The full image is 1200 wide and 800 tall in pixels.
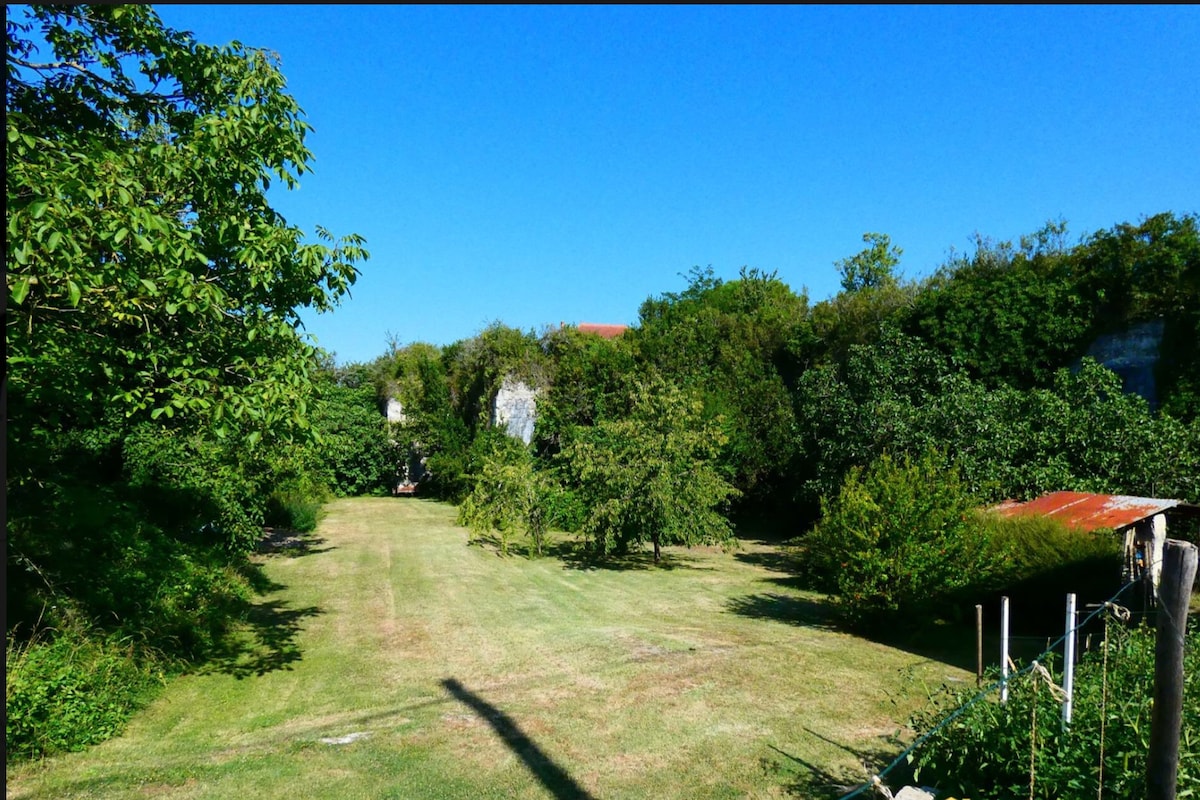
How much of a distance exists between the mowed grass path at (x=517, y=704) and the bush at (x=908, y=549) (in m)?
0.80

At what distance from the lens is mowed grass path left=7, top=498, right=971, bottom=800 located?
633 cm

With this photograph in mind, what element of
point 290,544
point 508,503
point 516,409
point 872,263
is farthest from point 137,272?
point 872,263

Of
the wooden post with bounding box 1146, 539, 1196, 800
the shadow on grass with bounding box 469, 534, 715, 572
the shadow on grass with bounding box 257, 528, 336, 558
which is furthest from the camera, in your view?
the shadow on grass with bounding box 257, 528, 336, 558

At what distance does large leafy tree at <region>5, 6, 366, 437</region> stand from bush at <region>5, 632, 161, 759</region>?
7.42 ft

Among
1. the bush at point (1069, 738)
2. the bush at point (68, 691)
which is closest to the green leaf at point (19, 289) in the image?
the bush at point (68, 691)

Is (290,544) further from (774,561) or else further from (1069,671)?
(1069,671)

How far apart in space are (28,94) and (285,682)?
22.4 ft

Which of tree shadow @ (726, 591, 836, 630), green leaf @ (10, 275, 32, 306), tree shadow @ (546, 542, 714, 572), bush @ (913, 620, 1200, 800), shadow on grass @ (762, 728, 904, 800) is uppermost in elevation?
green leaf @ (10, 275, 32, 306)

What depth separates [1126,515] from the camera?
11.1m

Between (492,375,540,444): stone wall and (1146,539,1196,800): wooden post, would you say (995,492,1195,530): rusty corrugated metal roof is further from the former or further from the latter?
(492,375,540,444): stone wall

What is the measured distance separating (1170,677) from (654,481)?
47.2ft

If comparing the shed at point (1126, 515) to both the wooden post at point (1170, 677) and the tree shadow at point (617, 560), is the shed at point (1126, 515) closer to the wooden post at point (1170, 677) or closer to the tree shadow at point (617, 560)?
the tree shadow at point (617, 560)

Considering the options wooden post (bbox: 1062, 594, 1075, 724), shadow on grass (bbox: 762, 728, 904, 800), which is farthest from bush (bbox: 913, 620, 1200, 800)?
shadow on grass (bbox: 762, 728, 904, 800)

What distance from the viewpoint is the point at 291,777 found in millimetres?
6352
